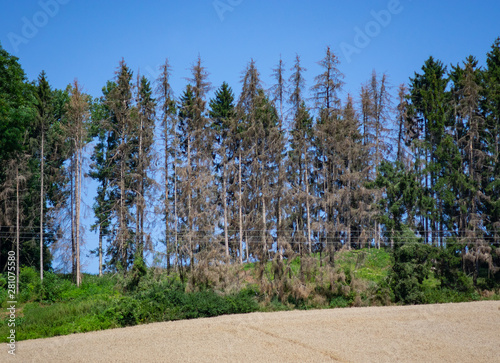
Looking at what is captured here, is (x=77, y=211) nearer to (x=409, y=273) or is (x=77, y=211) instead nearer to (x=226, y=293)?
(x=226, y=293)

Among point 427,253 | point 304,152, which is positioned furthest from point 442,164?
point 427,253

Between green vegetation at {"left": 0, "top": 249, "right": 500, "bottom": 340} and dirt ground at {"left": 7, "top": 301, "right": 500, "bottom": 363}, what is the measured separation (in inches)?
46.4

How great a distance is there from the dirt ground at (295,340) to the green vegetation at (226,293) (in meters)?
1.18

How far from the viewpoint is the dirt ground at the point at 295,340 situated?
12914 millimetres

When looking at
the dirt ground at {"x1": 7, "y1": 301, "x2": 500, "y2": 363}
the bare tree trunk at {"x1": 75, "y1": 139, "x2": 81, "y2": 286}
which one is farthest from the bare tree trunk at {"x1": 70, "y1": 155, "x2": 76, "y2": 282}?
the dirt ground at {"x1": 7, "y1": 301, "x2": 500, "y2": 363}

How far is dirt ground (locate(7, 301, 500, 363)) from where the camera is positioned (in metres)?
12.9

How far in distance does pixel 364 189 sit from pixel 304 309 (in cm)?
1442

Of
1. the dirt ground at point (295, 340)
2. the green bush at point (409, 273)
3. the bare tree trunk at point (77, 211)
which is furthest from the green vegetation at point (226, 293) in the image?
the bare tree trunk at point (77, 211)

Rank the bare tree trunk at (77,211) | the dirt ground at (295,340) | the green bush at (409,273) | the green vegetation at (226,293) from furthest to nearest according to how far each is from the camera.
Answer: the bare tree trunk at (77,211), the green bush at (409,273), the green vegetation at (226,293), the dirt ground at (295,340)

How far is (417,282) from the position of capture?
72.0 feet

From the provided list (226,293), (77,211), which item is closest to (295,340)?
(226,293)

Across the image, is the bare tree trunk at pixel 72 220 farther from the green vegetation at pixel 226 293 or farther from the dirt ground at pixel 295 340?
the dirt ground at pixel 295 340

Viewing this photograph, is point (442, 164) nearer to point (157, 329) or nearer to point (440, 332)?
point (440, 332)

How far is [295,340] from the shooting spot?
14.4m
